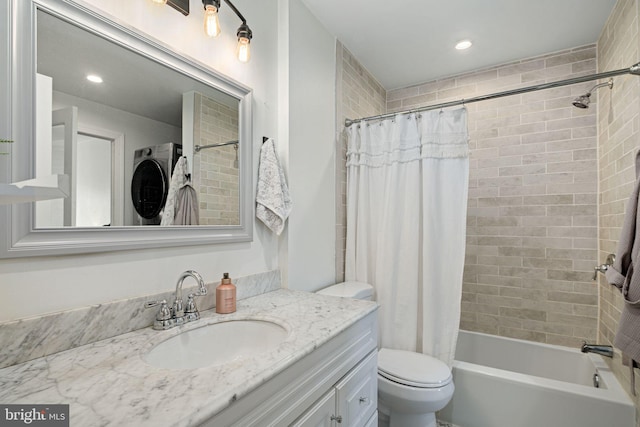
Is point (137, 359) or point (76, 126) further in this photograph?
point (76, 126)

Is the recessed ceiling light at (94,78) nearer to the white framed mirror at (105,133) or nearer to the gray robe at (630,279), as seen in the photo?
the white framed mirror at (105,133)

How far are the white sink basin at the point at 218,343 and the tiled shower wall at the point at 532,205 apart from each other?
3.67 feet

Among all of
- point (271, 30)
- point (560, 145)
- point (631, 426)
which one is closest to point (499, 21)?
point (560, 145)

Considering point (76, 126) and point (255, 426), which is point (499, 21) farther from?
point (255, 426)

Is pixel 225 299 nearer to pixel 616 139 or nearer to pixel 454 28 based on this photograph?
pixel 454 28

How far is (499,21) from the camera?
6.45 feet

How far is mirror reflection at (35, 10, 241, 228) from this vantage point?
2.91 ft

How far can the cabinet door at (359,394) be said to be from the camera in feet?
3.73

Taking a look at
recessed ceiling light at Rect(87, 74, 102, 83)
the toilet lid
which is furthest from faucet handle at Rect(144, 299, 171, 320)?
the toilet lid

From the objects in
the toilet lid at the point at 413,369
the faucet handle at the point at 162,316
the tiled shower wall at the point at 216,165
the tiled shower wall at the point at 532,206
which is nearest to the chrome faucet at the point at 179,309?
the faucet handle at the point at 162,316

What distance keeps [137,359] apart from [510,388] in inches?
78.1

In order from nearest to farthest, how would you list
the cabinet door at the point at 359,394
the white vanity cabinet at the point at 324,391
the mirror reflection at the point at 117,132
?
1. the white vanity cabinet at the point at 324,391
2. the mirror reflection at the point at 117,132
3. the cabinet door at the point at 359,394

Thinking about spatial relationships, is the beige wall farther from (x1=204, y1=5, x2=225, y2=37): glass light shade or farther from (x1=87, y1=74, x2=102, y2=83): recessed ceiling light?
(x1=87, y1=74, x2=102, y2=83): recessed ceiling light

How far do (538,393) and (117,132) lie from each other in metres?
2.42
